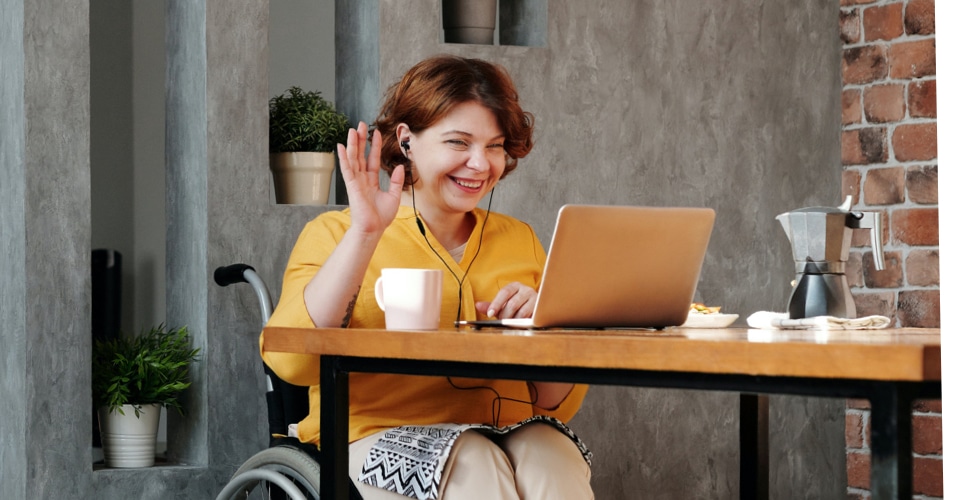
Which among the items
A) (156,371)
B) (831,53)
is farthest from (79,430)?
(831,53)

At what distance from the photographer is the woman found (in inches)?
67.7

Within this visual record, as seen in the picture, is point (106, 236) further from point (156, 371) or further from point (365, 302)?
point (365, 302)

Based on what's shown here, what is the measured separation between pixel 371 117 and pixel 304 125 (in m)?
0.18

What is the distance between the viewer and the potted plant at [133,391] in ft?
9.08

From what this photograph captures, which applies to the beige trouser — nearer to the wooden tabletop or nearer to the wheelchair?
the wheelchair

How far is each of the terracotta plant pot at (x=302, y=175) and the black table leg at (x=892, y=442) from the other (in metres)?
2.09

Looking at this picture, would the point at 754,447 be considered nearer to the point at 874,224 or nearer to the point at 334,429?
the point at 874,224

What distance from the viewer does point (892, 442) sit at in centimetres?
104

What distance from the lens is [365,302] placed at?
1.99 m

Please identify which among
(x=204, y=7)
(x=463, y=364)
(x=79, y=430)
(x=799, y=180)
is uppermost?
(x=204, y=7)

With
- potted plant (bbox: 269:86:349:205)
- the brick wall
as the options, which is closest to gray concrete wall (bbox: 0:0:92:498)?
potted plant (bbox: 269:86:349:205)

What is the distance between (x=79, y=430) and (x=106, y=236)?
1828 mm

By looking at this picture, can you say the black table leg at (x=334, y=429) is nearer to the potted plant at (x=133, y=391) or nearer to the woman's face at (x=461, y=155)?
the woman's face at (x=461, y=155)

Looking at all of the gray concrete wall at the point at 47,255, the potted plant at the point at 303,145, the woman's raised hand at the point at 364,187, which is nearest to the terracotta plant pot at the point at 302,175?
the potted plant at the point at 303,145
